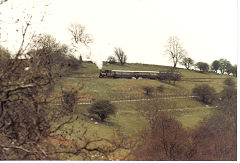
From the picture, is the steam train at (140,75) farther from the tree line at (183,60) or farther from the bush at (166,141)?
the bush at (166,141)

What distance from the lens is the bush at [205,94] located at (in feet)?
80.3

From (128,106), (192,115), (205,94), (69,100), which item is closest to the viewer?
(69,100)

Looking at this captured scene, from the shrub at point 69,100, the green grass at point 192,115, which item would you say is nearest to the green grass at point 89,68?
the green grass at point 192,115

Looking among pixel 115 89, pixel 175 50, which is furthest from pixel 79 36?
pixel 175 50

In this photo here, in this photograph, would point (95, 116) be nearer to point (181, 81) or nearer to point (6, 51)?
point (6, 51)

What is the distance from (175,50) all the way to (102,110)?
2262 centimetres

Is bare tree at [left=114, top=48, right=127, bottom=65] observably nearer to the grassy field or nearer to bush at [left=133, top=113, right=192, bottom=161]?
the grassy field

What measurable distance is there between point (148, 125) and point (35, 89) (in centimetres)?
1419

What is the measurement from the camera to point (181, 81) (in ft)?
113

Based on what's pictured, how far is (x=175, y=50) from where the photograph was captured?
120ft

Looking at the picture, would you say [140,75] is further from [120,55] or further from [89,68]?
[120,55]

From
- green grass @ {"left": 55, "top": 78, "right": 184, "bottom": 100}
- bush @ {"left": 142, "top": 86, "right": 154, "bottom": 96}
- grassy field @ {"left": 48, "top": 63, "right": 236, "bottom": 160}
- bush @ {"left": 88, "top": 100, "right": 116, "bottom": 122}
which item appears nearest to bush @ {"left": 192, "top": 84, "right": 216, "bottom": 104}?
grassy field @ {"left": 48, "top": 63, "right": 236, "bottom": 160}

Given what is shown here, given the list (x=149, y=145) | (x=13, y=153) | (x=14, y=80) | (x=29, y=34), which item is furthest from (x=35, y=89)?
(x=149, y=145)

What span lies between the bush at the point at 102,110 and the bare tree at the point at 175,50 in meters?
16.4
